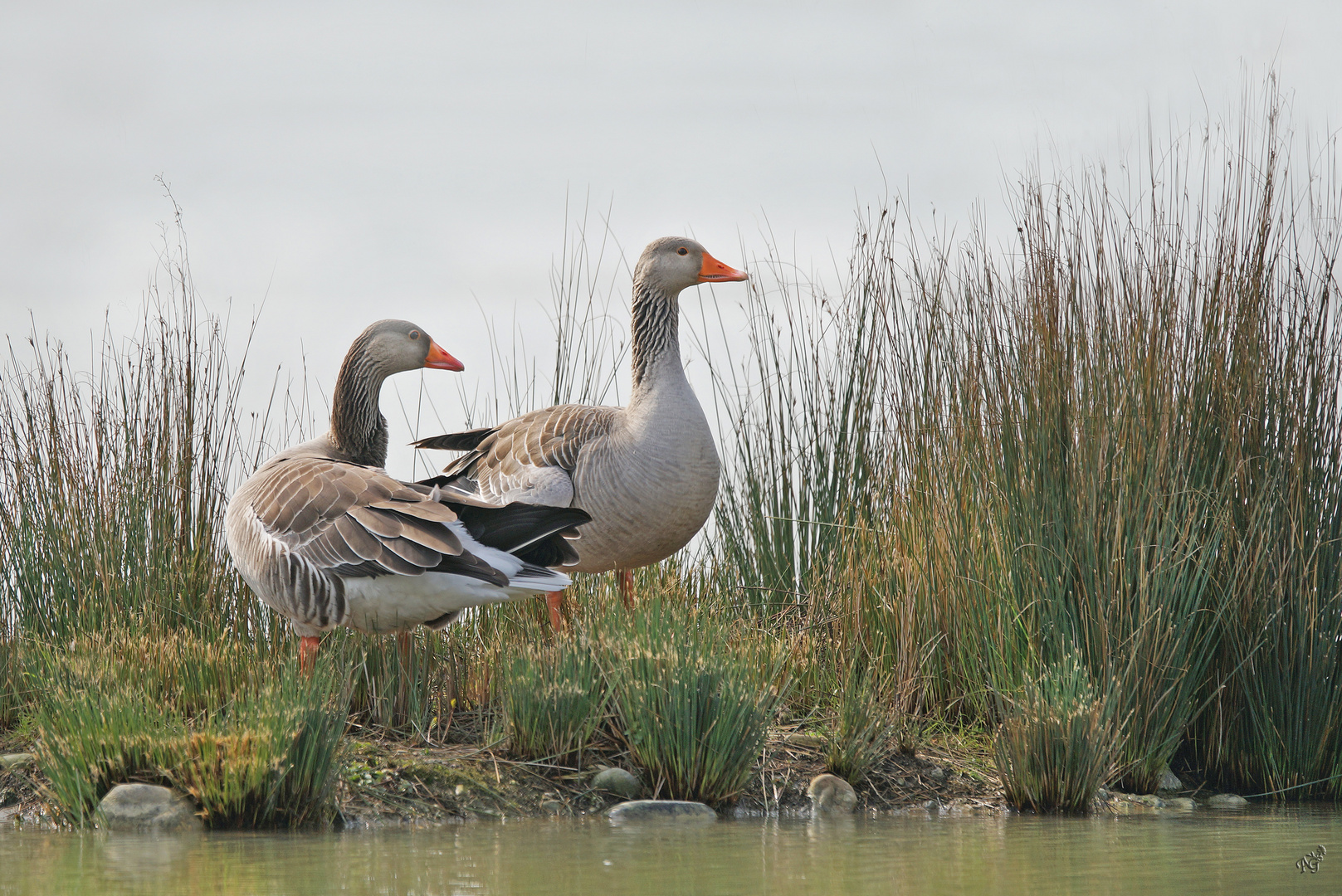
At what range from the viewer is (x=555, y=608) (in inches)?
278

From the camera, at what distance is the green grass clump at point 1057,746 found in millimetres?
5426

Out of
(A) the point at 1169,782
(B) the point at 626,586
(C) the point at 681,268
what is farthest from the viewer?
(C) the point at 681,268

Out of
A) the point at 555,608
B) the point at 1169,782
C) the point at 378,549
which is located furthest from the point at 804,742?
the point at 378,549

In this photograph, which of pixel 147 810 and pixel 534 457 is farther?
pixel 534 457

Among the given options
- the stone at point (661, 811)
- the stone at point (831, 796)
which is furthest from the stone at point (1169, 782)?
the stone at point (661, 811)

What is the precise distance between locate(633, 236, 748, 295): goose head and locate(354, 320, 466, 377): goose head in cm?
137

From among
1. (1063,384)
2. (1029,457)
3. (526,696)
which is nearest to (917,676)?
(1029,457)

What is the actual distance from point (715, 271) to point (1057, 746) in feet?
12.1

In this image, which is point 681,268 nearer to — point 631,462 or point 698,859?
point 631,462

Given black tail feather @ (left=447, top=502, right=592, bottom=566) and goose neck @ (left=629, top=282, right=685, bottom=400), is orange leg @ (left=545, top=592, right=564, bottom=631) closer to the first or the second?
black tail feather @ (left=447, top=502, right=592, bottom=566)

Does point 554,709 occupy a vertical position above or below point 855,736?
above

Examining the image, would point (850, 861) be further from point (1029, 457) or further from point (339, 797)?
point (1029, 457)

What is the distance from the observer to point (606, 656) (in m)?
5.70

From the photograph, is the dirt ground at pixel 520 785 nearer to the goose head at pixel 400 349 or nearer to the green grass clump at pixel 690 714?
the green grass clump at pixel 690 714
